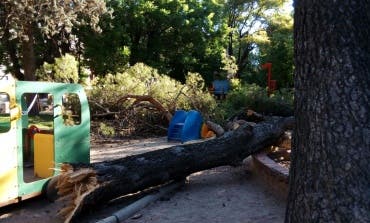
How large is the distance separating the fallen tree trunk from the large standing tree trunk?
2.97 metres

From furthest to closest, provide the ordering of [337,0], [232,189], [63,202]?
[232,189] < [63,202] < [337,0]

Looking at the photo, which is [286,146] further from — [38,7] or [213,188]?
[38,7]

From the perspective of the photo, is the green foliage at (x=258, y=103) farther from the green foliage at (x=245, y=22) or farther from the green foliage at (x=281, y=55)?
the green foliage at (x=245, y=22)

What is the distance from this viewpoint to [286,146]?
824 cm

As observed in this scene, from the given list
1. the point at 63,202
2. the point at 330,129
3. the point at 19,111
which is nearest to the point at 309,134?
the point at 330,129

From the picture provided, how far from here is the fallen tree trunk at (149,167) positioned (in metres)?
5.01

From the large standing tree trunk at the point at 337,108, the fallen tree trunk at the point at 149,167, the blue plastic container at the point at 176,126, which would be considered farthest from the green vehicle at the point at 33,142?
the blue plastic container at the point at 176,126

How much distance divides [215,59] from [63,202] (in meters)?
25.0

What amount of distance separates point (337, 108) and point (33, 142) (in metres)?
5.28

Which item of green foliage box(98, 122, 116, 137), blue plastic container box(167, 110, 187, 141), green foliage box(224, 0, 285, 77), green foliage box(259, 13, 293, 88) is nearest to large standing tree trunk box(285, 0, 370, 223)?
blue plastic container box(167, 110, 187, 141)

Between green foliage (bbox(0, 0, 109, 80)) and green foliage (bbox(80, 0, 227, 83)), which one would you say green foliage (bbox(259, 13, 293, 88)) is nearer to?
green foliage (bbox(80, 0, 227, 83))

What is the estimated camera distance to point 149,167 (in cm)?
578

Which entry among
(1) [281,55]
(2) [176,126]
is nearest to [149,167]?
(2) [176,126]

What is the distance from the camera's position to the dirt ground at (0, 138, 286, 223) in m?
5.17
